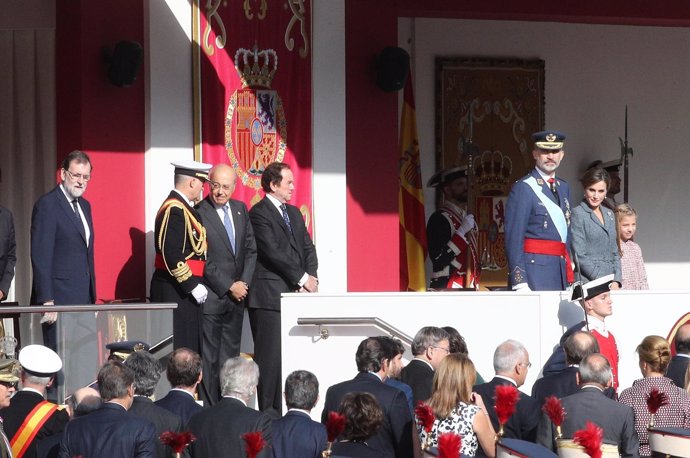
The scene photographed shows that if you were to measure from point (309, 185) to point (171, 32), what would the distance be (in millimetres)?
1462

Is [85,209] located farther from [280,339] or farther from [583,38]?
[583,38]

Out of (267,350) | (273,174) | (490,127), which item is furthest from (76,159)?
(490,127)

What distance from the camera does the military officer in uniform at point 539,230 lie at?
10164 mm

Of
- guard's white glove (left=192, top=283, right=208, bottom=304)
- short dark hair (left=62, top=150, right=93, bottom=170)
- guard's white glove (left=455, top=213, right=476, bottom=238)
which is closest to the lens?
short dark hair (left=62, top=150, right=93, bottom=170)

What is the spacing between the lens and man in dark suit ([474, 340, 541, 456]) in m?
7.71

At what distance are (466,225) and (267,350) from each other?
3.09 meters

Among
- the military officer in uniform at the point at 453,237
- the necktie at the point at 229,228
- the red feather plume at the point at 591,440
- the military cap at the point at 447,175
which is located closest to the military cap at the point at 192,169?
the necktie at the point at 229,228

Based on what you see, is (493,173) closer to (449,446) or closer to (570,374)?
(570,374)

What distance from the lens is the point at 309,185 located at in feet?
37.2

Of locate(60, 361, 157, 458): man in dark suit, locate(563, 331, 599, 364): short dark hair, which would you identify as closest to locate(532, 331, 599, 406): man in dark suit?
locate(563, 331, 599, 364): short dark hair

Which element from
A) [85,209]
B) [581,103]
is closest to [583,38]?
[581,103]

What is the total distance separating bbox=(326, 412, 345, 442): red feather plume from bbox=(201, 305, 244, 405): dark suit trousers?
2847 mm

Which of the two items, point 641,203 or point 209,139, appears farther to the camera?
point 641,203

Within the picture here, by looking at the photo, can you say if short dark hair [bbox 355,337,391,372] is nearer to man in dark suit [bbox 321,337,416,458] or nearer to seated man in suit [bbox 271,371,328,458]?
man in dark suit [bbox 321,337,416,458]
